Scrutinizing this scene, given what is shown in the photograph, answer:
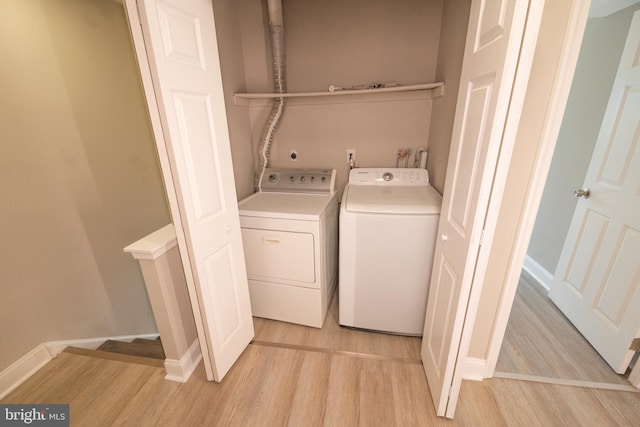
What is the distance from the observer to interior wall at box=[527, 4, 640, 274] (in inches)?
69.8

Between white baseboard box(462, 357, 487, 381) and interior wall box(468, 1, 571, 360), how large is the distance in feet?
0.40

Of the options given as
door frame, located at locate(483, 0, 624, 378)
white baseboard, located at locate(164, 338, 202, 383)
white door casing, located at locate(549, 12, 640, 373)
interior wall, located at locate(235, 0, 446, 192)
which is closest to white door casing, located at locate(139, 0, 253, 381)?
white baseboard, located at locate(164, 338, 202, 383)

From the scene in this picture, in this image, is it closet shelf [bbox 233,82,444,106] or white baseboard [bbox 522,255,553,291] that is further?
white baseboard [bbox 522,255,553,291]

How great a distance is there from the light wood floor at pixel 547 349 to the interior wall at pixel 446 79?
1.17 metres

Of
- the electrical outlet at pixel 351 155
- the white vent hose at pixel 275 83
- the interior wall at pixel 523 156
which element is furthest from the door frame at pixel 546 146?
the white vent hose at pixel 275 83

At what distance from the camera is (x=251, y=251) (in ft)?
5.94

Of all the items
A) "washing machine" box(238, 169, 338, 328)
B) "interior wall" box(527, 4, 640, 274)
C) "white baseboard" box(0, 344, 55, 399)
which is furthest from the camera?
"interior wall" box(527, 4, 640, 274)

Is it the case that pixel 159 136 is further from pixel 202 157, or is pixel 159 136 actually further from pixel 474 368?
pixel 474 368

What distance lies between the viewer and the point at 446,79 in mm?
1740

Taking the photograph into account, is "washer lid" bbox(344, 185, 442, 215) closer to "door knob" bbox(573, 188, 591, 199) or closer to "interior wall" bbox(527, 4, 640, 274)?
"door knob" bbox(573, 188, 591, 199)

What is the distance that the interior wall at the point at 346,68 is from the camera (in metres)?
1.98

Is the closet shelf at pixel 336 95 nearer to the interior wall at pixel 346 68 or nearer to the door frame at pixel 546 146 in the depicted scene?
the interior wall at pixel 346 68

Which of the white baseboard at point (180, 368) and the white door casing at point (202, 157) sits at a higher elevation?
the white door casing at point (202, 157)

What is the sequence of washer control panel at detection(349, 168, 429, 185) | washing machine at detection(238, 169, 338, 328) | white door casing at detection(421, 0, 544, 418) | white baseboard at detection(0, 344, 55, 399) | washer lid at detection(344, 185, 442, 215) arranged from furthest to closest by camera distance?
1. washer control panel at detection(349, 168, 429, 185)
2. washing machine at detection(238, 169, 338, 328)
3. washer lid at detection(344, 185, 442, 215)
4. white baseboard at detection(0, 344, 55, 399)
5. white door casing at detection(421, 0, 544, 418)
